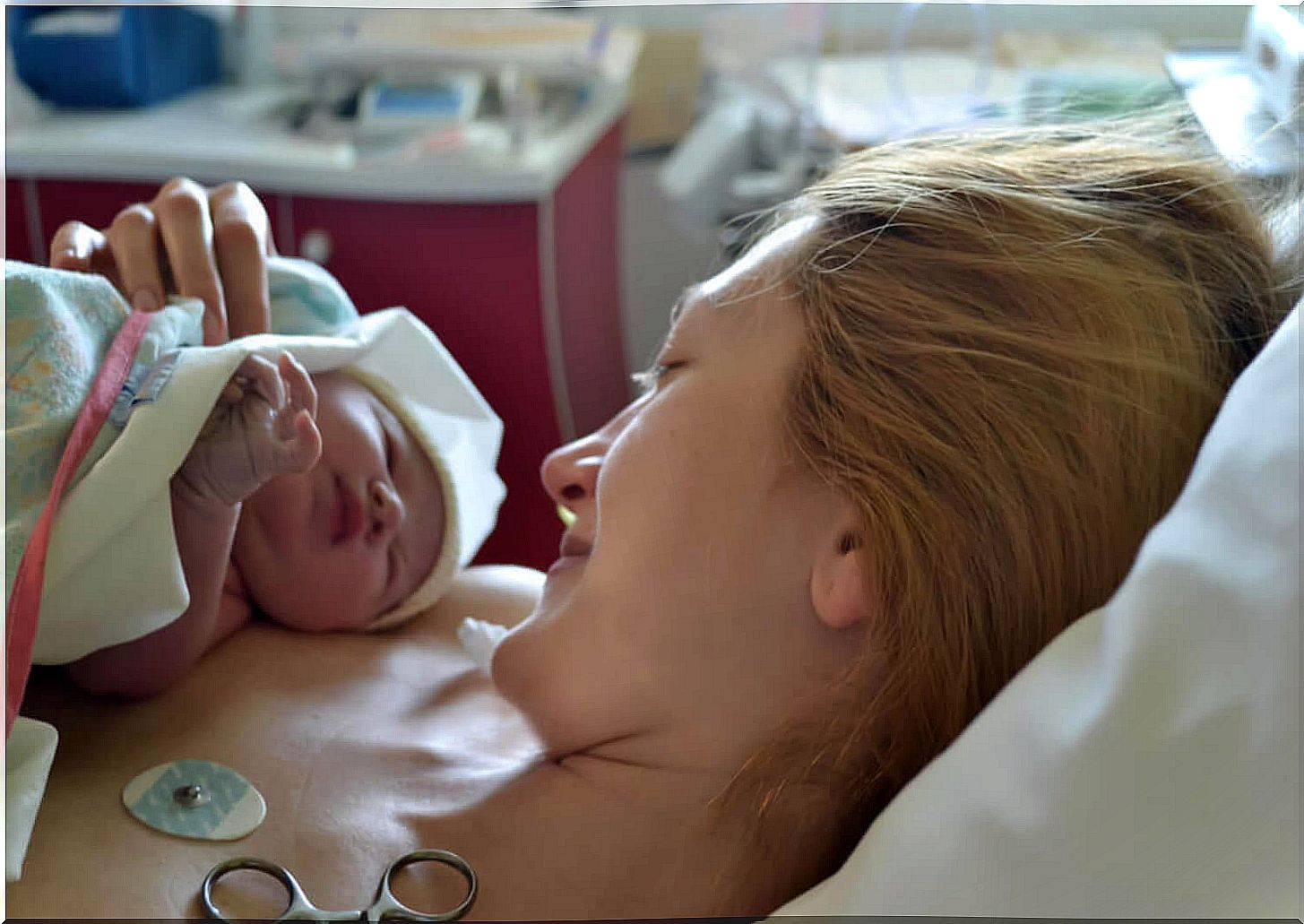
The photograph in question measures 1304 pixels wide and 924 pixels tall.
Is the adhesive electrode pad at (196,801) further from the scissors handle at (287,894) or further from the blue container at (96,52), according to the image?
the blue container at (96,52)

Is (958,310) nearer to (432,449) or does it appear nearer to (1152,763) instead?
(1152,763)

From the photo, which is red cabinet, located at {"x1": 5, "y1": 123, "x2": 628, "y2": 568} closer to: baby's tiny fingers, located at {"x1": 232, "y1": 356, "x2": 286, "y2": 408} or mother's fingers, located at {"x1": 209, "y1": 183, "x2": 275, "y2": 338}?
mother's fingers, located at {"x1": 209, "y1": 183, "x2": 275, "y2": 338}

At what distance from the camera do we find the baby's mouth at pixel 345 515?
0.86m

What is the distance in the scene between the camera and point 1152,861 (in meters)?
0.51

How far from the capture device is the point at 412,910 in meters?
0.65

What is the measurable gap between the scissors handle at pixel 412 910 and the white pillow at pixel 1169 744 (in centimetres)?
20

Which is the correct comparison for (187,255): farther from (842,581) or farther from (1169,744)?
(1169,744)

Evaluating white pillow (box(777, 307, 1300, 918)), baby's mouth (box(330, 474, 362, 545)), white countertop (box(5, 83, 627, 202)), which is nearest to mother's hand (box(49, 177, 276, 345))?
baby's mouth (box(330, 474, 362, 545))

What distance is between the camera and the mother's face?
0.65 meters

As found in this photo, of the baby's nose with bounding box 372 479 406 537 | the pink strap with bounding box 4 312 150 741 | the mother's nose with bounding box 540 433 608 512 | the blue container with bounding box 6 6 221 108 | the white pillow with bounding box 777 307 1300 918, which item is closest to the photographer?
the white pillow with bounding box 777 307 1300 918

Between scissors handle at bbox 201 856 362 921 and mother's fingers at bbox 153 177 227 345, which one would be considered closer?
scissors handle at bbox 201 856 362 921

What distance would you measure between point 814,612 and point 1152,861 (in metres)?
0.19

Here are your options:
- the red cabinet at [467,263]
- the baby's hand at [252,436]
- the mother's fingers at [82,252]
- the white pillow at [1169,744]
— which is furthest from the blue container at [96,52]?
the white pillow at [1169,744]

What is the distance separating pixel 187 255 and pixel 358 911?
407mm
